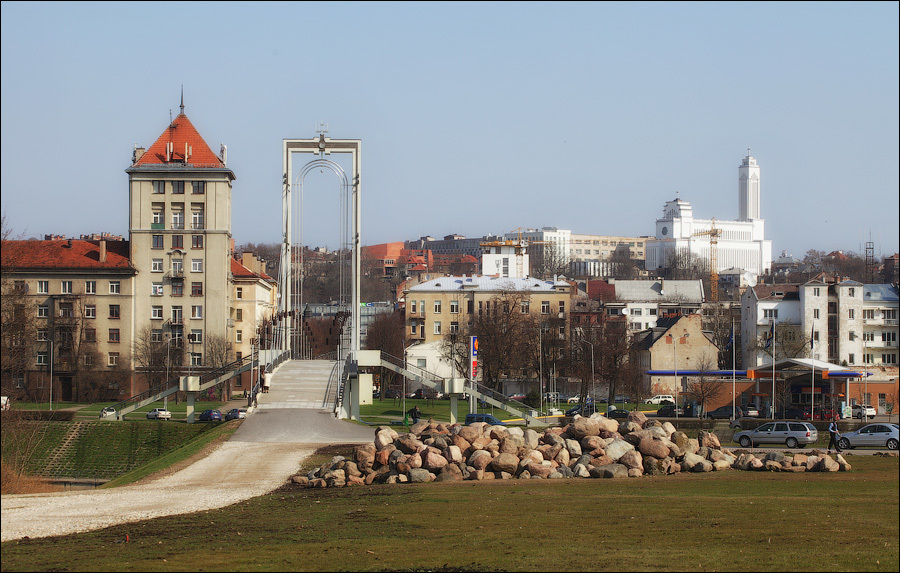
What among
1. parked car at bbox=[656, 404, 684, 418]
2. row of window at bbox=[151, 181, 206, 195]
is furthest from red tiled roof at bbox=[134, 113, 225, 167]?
parked car at bbox=[656, 404, 684, 418]

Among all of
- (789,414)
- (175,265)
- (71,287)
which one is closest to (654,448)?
(789,414)

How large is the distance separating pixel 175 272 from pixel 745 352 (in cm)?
5602

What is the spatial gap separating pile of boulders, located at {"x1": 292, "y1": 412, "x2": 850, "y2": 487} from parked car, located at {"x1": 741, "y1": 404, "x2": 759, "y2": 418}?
3971cm

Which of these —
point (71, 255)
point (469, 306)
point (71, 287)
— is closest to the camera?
point (71, 287)

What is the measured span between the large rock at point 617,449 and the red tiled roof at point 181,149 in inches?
2295

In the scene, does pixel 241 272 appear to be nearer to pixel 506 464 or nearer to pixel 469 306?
pixel 469 306

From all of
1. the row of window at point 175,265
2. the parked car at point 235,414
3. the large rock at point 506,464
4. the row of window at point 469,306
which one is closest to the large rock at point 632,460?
the large rock at point 506,464

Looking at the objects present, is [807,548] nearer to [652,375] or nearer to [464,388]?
[464,388]

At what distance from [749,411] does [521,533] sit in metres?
59.1

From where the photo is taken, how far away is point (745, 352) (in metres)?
105

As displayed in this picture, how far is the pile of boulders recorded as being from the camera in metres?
30.9

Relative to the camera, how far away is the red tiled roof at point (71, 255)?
81.9 meters

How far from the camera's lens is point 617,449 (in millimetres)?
32562

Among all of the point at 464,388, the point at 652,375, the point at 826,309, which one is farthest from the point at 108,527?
the point at 826,309
